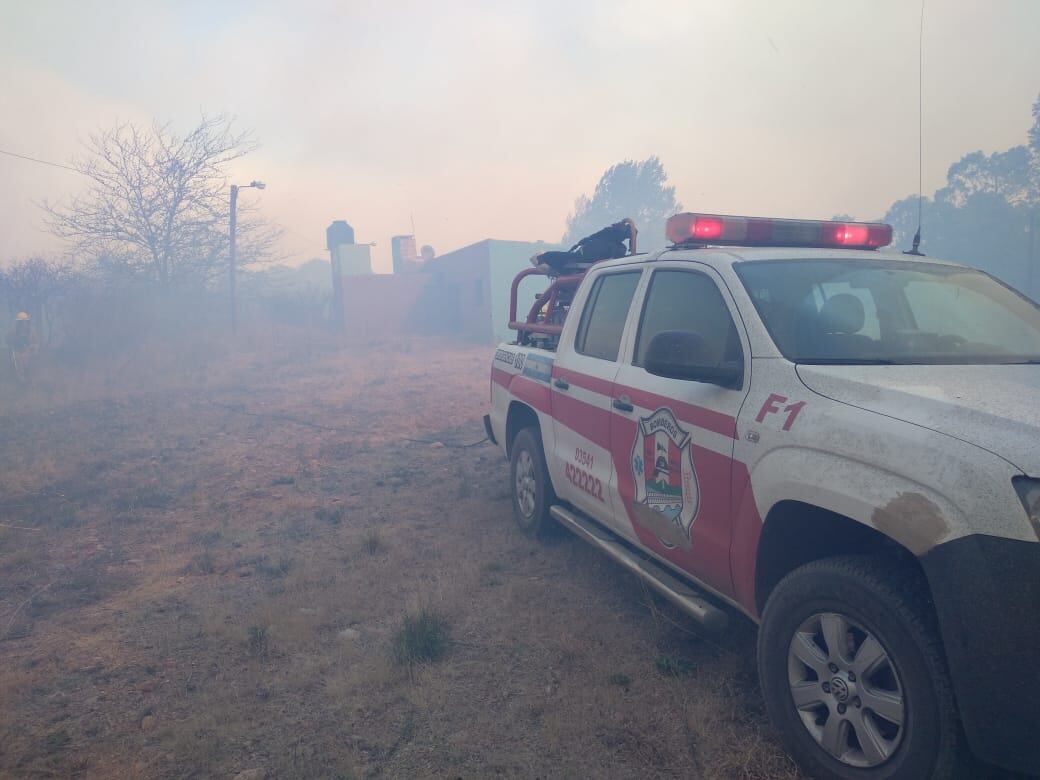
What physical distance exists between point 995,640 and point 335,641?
3180 mm

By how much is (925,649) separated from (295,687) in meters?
2.80

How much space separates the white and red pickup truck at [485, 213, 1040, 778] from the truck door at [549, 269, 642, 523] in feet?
0.07

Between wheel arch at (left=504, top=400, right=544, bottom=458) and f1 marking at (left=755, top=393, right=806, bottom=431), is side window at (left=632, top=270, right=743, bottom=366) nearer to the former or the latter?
f1 marking at (left=755, top=393, right=806, bottom=431)

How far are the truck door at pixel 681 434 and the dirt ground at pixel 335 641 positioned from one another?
657 mm

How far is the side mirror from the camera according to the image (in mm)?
2881

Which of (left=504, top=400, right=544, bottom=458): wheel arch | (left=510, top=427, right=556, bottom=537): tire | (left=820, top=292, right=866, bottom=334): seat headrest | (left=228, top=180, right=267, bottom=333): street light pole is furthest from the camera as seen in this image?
(left=228, top=180, right=267, bottom=333): street light pole

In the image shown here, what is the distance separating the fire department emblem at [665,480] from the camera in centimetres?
309

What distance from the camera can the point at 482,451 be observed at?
8680mm

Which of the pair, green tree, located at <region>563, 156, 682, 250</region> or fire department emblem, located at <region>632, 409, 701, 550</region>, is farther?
green tree, located at <region>563, 156, 682, 250</region>

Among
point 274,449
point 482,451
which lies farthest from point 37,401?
point 482,451

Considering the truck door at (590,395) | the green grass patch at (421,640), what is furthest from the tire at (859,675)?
the green grass patch at (421,640)

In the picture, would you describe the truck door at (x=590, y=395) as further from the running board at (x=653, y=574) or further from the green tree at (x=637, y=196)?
the green tree at (x=637, y=196)

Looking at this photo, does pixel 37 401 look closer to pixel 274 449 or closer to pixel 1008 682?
pixel 274 449

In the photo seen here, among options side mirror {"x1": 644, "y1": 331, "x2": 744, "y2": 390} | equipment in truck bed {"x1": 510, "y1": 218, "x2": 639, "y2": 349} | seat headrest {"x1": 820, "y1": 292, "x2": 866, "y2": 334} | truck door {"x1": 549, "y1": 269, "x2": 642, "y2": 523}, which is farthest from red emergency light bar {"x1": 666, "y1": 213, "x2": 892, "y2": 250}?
equipment in truck bed {"x1": 510, "y1": 218, "x2": 639, "y2": 349}
